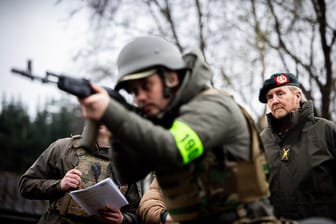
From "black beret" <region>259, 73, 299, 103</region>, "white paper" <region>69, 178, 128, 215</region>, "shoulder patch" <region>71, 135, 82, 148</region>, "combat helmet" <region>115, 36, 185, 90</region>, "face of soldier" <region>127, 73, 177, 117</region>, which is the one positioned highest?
"combat helmet" <region>115, 36, 185, 90</region>

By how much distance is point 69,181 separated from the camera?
4438 millimetres

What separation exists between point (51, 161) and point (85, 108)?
8.90ft

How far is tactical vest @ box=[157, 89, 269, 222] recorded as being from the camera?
2438mm

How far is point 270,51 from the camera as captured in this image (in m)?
13.4

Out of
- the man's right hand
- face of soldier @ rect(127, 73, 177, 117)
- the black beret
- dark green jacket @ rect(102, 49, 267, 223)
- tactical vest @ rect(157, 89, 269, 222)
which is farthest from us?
the black beret

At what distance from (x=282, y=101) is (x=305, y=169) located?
0.78 m

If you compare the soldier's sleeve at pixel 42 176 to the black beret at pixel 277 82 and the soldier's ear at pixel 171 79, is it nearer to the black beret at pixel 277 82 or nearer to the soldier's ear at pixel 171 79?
the black beret at pixel 277 82

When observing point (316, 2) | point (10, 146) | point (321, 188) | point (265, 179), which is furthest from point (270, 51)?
point (10, 146)

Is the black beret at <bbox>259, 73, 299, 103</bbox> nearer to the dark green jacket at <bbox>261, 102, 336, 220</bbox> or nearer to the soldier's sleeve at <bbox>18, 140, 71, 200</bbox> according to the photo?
the dark green jacket at <bbox>261, 102, 336, 220</bbox>

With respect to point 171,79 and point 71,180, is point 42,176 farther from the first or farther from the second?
point 171,79

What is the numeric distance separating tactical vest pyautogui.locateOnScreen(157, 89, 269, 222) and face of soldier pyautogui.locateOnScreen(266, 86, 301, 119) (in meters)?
2.29

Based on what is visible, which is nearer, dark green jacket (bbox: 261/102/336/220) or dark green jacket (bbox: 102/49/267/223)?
dark green jacket (bbox: 102/49/267/223)

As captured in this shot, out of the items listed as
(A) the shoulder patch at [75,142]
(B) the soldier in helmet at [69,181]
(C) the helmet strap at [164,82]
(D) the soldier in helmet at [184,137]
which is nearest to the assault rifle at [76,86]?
(D) the soldier in helmet at [184,137]

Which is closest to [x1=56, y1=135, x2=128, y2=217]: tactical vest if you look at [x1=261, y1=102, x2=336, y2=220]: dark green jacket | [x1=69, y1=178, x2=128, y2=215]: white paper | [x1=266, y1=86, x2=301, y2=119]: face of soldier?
[x1=69, y1=178, x2=128, y2=215]: white paper
